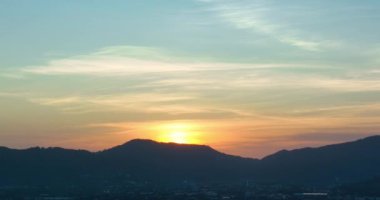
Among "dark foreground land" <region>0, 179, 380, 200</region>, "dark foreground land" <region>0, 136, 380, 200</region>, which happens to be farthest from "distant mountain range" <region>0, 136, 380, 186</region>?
"dark foreground land" <region>0, 179, 380, 200</region>

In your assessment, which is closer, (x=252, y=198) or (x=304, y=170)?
(x=252, y=198)

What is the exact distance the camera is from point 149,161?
192 m

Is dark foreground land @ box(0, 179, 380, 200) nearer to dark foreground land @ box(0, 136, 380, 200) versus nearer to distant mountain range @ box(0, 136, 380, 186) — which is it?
dark foreground land @ box(0, 136, 380, 200)

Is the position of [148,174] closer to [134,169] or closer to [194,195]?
[134,169]

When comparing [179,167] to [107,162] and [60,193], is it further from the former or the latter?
[60,193]

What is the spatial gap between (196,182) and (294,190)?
4118cm

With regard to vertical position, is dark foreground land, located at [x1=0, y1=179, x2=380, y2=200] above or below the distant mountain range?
below

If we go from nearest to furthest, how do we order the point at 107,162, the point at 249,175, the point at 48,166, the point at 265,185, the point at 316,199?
the point at 316,199, the point at 265,185, the point at 48,166, the point at 107,162, the point at 249,175

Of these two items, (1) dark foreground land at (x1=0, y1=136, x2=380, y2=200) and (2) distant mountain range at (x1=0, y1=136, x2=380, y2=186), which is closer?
(1) dark foreground land at (x1=0, y1=136, x2=380, y2=200)

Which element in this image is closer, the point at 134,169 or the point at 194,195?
the point at 194,195

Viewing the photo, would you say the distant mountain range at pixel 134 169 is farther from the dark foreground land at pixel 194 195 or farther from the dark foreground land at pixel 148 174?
the dark foreground land at pixel 194 195

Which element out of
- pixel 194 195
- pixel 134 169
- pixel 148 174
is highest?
pixel 134 169

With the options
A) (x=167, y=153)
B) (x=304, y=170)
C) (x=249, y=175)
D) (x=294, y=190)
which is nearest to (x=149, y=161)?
(x=167, y=153)

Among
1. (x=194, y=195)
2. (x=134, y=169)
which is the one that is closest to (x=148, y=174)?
(x=134, y=169)
